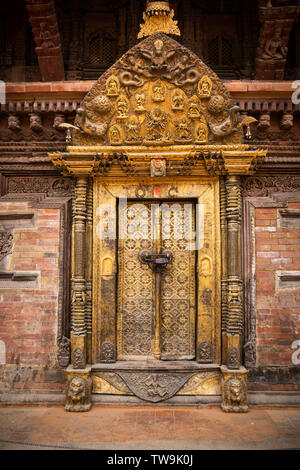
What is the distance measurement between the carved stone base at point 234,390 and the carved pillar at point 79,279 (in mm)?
1693

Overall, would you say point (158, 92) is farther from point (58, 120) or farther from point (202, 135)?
point (58, 120)

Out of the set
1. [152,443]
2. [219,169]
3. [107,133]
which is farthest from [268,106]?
[152,443]

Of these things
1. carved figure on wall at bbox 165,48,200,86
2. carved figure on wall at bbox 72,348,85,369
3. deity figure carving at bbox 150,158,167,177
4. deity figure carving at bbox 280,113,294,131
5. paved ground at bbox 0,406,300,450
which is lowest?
paved ground at bbox 0,406,300,450

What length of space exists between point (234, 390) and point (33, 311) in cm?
262

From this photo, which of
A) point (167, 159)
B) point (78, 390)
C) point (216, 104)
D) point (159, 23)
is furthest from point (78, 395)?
point (159, 23)

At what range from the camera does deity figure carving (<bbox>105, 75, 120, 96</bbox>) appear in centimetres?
459

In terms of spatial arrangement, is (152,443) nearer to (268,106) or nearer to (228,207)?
(228,207)

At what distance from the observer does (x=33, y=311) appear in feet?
15.4

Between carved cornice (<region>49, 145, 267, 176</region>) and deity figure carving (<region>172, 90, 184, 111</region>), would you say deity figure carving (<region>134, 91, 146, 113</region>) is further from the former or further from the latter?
carved cornice (<region>49, 145, 267, 176</region>)

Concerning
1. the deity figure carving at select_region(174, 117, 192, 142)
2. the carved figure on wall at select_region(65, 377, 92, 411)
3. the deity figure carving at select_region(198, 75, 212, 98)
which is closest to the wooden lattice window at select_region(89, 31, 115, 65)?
the deity figure carving at select_region(198, 75, 212, 98)

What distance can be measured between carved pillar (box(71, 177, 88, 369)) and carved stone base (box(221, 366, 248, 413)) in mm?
1693

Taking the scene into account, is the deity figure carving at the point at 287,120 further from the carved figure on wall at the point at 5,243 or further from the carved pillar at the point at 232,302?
the carved figure on wall at the point at 5,243

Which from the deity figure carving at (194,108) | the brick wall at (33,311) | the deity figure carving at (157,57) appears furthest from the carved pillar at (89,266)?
the deity figure carving at (157,57)

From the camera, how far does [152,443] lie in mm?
3520
